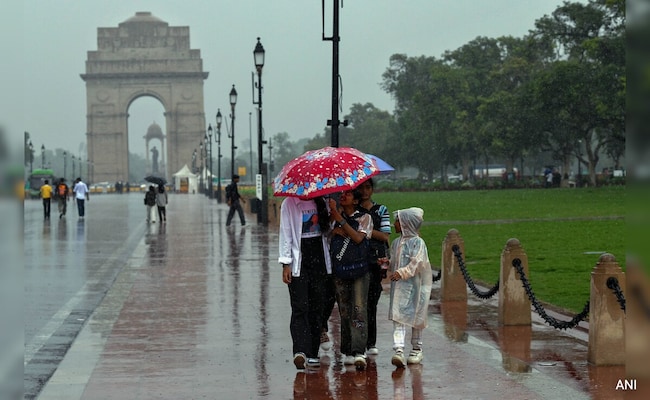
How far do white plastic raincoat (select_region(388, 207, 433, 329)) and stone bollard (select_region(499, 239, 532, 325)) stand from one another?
2.34 meters

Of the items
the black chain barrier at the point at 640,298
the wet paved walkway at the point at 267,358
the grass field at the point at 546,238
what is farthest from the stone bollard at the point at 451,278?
the black chain barrier at the point at 640,298

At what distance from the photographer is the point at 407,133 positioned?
98.9 meters

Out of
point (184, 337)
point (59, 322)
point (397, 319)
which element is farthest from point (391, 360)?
point (59, 322)

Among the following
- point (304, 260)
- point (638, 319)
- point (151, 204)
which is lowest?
point (151, 204)

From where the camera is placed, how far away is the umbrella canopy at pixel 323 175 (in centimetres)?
793

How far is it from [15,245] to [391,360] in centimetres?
684

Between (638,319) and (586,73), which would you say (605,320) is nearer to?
(638,319)

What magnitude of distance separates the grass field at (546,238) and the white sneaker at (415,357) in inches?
174

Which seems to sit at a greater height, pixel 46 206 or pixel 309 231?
pixel 309 231

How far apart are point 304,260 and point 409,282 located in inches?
32.8

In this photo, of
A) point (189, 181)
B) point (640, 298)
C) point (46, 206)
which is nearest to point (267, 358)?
point (640, 298)

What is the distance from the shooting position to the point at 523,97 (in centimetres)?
6925

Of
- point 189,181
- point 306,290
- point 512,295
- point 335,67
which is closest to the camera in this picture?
point 306,290

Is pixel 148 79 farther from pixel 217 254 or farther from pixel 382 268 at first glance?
pixel 382 268
